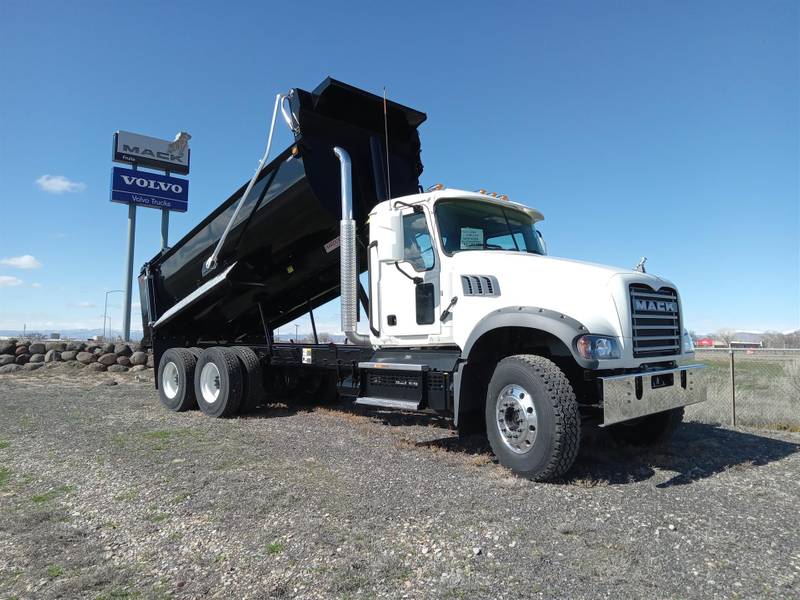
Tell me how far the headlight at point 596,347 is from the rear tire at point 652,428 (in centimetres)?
171

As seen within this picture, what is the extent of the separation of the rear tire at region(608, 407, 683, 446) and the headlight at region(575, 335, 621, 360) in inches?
67.2

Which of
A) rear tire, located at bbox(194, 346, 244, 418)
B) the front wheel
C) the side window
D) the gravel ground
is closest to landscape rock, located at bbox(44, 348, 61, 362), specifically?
rear tire, located at bbox(194, 346, 244, 418)

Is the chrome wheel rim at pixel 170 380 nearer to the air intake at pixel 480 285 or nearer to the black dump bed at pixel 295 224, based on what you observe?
the black dump bed at pixel 295 224

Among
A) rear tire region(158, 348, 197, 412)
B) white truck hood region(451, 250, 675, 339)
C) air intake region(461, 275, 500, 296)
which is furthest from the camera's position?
rear tire region(158, 348, 197, 412)

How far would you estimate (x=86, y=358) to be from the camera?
15953mm

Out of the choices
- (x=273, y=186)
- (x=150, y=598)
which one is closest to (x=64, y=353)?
(x=273, y=186)

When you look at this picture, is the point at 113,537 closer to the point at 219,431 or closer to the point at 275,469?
the point at 275,469

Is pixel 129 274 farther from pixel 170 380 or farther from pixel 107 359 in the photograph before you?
pixel 170 380

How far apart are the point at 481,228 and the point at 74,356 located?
14790 millimetres

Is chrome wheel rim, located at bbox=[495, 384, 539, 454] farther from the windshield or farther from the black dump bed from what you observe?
Answer: the black dump bed

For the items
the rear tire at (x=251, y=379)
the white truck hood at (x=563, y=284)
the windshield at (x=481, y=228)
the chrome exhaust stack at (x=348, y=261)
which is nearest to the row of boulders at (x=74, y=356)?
the rear tire at (x=251, y=379)

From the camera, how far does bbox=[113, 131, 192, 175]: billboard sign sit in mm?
23062

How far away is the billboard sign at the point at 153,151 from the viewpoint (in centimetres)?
2306

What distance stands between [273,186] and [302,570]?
5.40 m
